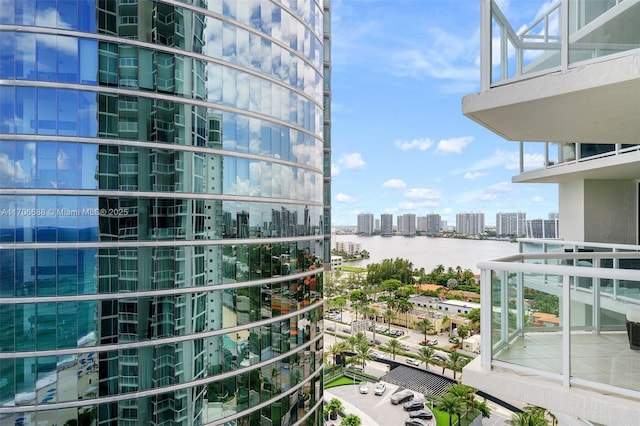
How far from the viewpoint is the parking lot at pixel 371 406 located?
31319mm

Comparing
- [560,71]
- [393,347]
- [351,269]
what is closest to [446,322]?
[393,347]

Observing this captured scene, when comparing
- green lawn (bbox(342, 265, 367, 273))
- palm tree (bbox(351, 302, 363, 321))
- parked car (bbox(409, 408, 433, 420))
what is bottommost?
parked car (bbox(409, 408, 433, 420))

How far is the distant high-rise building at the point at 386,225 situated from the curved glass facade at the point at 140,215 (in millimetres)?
84615

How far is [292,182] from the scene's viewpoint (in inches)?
627

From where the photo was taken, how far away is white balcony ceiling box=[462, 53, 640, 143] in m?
2.93

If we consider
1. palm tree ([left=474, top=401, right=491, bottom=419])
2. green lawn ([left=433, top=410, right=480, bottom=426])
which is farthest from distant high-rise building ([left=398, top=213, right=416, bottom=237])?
palm tree ([left=474, top=401, right=491, bottom=419])

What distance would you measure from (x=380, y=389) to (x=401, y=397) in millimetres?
2896

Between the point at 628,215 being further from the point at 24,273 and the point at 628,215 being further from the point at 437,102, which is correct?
the point at 437,102

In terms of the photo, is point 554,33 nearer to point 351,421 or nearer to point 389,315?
point 351,421

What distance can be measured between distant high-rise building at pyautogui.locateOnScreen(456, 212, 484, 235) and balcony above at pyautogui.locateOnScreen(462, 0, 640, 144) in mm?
77115

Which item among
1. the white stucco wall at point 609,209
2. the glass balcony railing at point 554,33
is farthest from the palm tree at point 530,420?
the glass balcony railing at point 554,33

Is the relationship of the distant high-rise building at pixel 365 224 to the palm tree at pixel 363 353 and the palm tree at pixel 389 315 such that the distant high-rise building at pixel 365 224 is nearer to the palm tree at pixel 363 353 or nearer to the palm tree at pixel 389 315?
the palm tree at pixel 389 315

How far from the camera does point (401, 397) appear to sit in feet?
114

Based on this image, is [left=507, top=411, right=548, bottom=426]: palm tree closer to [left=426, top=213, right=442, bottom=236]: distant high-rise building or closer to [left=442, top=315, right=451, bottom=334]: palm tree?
[left=442, top=315, right=451, bottom=334]: palm tree
